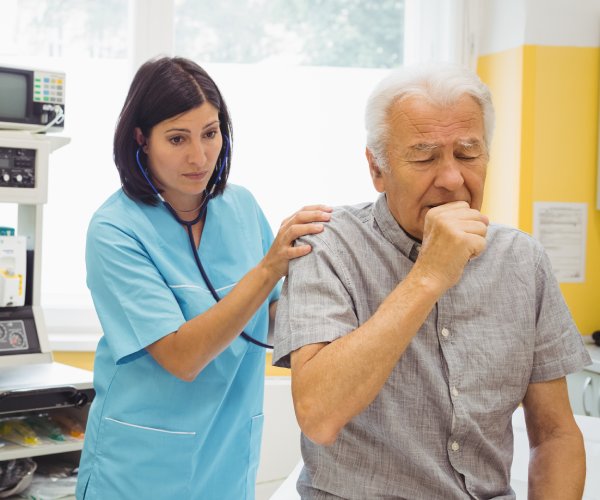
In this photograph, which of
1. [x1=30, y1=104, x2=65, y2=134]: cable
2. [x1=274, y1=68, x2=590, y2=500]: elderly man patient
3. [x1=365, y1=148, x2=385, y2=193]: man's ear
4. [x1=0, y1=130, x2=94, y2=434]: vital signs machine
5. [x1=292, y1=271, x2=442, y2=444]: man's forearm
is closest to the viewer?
[x1=292, y1=271, x2=442, y2=444]: man's forearm

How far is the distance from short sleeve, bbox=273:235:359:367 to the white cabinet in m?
1.78

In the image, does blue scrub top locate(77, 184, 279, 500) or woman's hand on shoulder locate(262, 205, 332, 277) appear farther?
blue scrub top locate(77, 184, 279, 500)

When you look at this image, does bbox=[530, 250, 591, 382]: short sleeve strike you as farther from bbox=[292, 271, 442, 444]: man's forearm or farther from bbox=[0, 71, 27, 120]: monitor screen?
bbox=[0, 71, 27, 120]: monitor screen

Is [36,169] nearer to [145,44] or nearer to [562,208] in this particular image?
[145,44]

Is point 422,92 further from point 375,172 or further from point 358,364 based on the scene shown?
point 358,364

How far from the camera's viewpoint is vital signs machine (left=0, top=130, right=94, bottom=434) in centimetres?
206

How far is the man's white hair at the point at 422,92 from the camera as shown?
4.16ft

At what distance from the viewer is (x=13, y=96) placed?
2.15 metres

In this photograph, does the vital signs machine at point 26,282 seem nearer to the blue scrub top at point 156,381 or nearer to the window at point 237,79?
the blue scrub top at point 156,381

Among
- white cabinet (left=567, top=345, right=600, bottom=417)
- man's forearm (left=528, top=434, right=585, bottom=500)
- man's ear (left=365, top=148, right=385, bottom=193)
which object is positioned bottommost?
white cabinet (left=567, top=345, right=600, bottom=417)

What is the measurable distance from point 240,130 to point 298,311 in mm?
2251

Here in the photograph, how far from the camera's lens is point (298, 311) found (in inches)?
49.3

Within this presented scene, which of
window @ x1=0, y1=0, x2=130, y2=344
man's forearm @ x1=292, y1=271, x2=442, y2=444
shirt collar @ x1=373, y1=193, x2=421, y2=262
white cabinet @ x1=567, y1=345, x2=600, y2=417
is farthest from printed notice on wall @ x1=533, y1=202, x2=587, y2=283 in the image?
man's forearm @ x1=292, y1=271, x2=442, y2=444

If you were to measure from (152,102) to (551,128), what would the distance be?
207cm
